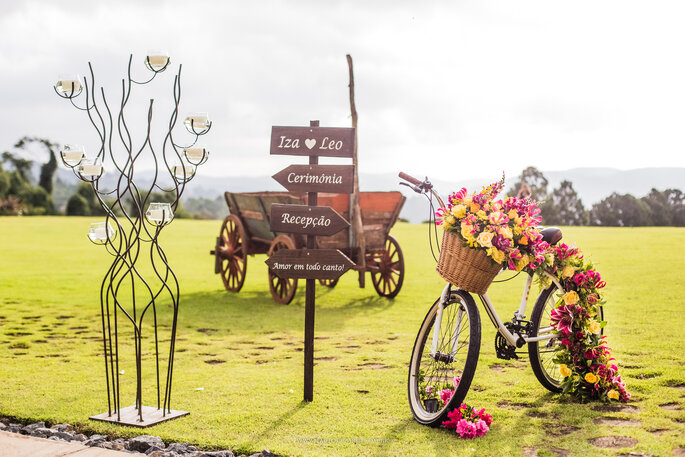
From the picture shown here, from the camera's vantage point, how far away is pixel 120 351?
22.1 feet

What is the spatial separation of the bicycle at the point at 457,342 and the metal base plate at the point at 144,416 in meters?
1.51

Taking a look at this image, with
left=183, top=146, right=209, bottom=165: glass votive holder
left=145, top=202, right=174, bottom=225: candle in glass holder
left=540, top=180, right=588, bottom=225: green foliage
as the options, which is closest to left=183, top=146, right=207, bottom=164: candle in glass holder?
left=183, top=146, right=209, bottom=165: glass votive holder

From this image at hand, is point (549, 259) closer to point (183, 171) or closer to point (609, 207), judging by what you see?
point (183, 171)

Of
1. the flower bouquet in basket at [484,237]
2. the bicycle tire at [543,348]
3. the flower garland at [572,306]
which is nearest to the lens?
the flower bouquet in basket at [484,237]

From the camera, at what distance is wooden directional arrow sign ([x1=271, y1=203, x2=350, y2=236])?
4.70m

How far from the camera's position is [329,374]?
219 inches

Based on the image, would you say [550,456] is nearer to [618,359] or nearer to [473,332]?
[473,332]

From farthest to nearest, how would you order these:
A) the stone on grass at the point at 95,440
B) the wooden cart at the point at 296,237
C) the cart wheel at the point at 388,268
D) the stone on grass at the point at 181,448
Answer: the cart wheel at the point at 388,268
the wooden cart at the point at 296,237
the stone on grass at the point at 95,440
the stone on grass at the point at 181,448

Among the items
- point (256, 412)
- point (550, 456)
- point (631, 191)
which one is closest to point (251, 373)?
point (256, 412)

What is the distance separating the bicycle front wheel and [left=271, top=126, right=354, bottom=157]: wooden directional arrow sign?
4.00ft

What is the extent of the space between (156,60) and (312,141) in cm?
119

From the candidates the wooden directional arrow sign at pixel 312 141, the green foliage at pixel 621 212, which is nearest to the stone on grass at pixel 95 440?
the wooden directional arrow sign at pixel 312 141

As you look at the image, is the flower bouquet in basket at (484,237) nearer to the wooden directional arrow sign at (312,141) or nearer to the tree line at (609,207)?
the wooden directional arrow sign at (312,141)

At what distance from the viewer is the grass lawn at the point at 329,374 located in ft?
12.8
